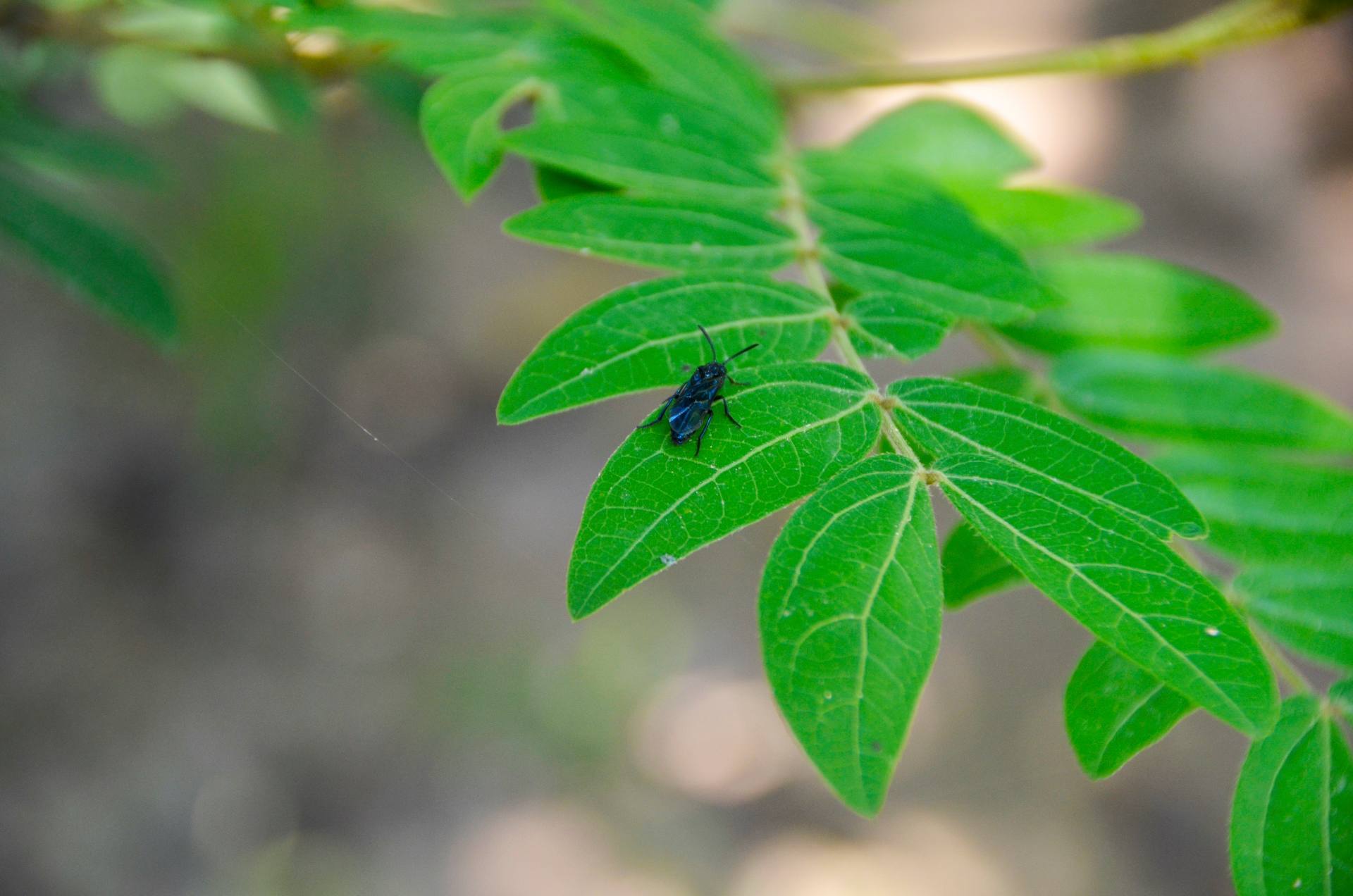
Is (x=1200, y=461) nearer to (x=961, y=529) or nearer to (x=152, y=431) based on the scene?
(x=961, y=529)

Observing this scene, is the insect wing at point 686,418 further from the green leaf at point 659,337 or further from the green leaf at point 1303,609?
the green leaf at point 1303,609

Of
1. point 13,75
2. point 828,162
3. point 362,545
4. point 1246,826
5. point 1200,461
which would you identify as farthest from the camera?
point 362,545

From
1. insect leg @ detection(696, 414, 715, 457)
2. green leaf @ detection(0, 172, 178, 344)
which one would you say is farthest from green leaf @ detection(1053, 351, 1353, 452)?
green leaf @ detection(0, 172, 178, 344)

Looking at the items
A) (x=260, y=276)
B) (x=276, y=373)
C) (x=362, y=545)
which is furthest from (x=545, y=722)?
(x=260, y=276)

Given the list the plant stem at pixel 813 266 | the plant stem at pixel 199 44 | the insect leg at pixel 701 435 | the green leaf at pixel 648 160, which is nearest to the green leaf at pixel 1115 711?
the plant stem at pixel 813 266

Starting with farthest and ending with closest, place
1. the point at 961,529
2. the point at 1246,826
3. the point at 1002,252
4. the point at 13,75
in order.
Result: the point at 13,75 < the point at 1002,252 < the point at 961,529 < the point at 1246,826
